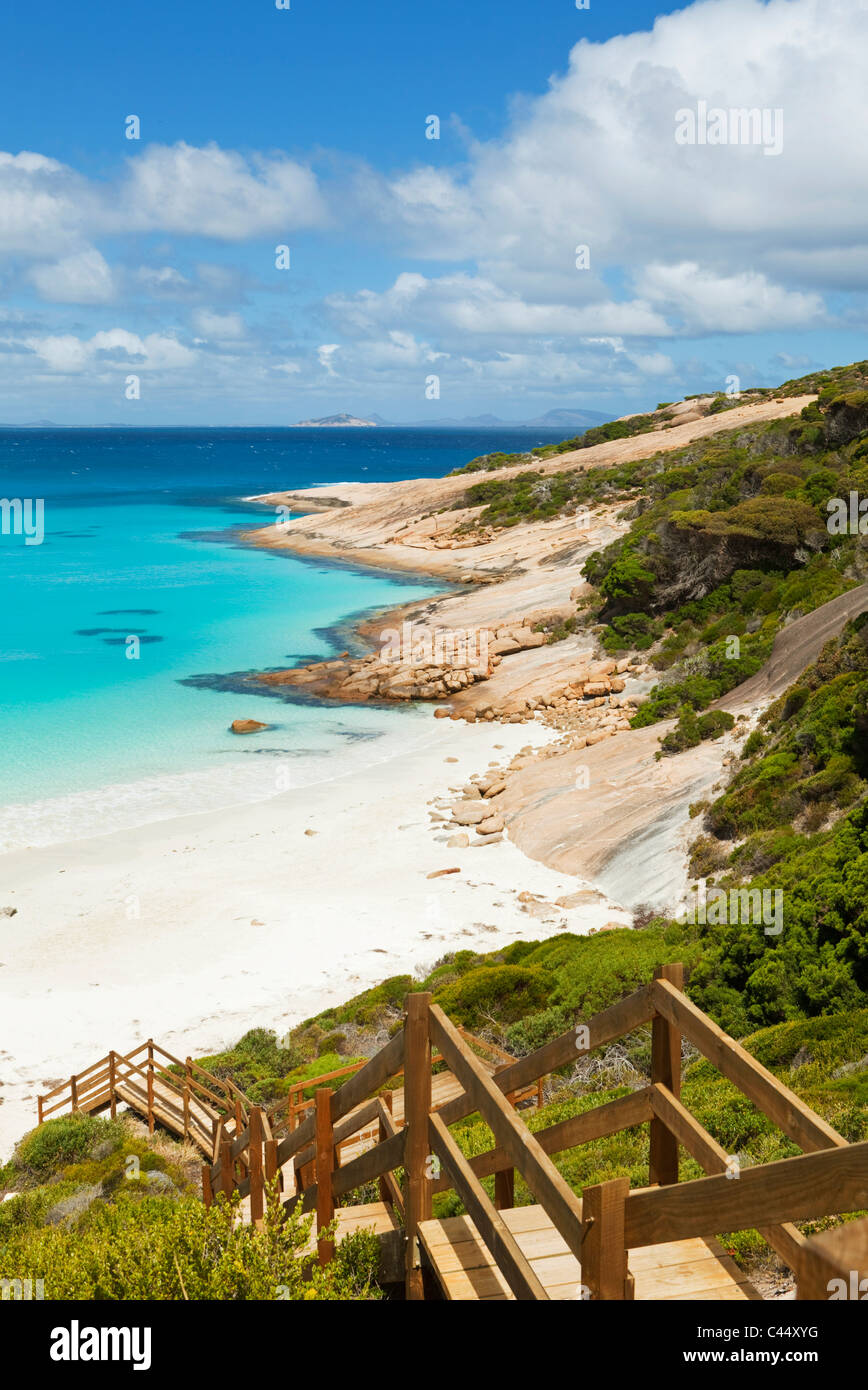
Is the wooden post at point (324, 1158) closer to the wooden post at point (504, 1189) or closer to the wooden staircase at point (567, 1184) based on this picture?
the wooden staircase at point (567, 1184)

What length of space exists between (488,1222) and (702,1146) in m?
0.84

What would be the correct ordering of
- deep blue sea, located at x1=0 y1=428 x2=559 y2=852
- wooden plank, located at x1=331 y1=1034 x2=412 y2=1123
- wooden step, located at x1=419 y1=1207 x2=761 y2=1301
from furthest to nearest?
deep blue sea, located at x1=0 y1=428 x2=559 y2=852 < wooden plank, located at x1=331 y1=1034 x2=412 y2=1123 < wooden step, located at x1=419 y1=1207 x2=761 y2=1301

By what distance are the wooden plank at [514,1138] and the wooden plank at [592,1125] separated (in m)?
0.35

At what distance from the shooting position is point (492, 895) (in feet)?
65.5

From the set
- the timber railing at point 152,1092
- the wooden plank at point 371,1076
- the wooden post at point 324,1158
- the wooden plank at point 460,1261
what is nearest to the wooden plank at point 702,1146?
the wooden plank at point 460,1261

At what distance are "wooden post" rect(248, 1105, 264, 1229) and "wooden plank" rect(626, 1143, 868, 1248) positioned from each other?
153 inches

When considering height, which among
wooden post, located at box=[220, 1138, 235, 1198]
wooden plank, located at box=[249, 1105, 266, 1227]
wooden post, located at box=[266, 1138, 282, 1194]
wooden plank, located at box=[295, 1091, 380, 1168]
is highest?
wooden plank, located at box=[295, 1091, 380, 1168]

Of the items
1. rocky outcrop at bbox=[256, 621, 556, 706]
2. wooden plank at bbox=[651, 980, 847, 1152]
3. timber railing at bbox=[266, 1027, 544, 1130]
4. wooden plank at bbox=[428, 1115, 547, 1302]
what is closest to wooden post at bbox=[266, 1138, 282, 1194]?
wooden plank at bbox=[428, 1115, 547, 1302]

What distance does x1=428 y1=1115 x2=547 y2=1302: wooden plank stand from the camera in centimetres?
317

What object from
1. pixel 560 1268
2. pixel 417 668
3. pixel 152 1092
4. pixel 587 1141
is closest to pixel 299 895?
pixel 152 1092

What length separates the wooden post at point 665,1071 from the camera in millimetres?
4078

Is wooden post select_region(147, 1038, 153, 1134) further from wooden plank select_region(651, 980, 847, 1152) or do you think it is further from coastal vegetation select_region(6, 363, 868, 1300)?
wooden plank select_region(651, 980, 847, 1152)

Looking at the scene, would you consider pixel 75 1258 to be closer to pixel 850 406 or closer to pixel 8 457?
pixel 850 406

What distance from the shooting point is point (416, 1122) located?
4.23m
